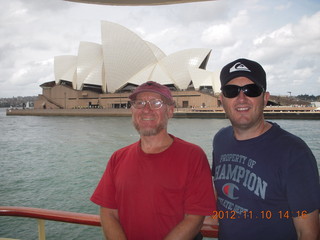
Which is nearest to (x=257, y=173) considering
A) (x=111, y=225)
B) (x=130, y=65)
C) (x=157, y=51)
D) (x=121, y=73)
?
(x=111, y=225)

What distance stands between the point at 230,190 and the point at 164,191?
246 mm

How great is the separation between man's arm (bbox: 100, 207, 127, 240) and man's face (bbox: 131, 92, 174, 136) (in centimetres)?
35

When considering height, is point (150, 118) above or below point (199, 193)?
above

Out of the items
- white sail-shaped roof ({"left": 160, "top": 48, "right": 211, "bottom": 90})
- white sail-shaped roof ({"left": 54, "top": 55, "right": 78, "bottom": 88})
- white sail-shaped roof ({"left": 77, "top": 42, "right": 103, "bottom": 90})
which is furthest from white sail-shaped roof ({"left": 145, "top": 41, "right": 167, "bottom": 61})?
white sail-shaped roof ({"left": 54, "top": 55, "right": 78, "bottom": 88})

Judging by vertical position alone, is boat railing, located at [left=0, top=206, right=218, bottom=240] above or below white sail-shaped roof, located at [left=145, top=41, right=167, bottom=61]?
below

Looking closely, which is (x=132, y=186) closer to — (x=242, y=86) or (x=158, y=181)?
(x=158, y=181)

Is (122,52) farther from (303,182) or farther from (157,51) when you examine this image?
(303,182)

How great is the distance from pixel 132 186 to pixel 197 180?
26 cm

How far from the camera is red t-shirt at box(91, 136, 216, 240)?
3.43 ft

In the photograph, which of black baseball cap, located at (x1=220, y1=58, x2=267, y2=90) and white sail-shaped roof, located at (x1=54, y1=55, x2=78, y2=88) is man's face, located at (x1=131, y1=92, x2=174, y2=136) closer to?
black baseball cap, located at (x1=220, y1=58, x2=267, y2=90)

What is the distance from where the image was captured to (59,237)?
3727 millimetres

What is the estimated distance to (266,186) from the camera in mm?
944
